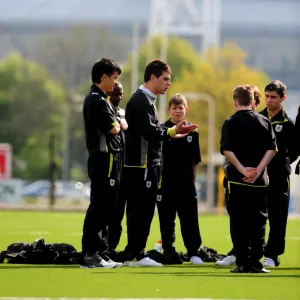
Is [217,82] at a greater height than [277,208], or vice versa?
[217,82]

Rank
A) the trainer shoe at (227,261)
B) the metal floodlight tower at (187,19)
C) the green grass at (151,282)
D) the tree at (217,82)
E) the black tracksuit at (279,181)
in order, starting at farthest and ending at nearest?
1. the metal floodlight tower at (187,19)
2. the tree at (217,82)
3. the black tracksuit at (279,181)
4. the trainer shoe at (227,261)
5. the green grass at (151,282)

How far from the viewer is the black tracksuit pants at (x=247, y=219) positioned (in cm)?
1389

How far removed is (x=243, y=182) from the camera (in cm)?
1389

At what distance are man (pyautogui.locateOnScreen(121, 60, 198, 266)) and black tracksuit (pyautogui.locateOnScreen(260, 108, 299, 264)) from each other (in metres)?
1.12

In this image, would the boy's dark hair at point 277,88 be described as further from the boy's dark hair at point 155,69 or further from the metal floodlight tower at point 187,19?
the metal floodlight tower at point 187,19

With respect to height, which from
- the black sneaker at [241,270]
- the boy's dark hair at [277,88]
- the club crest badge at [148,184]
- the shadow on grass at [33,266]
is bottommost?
the shadow on grass at [33,266]

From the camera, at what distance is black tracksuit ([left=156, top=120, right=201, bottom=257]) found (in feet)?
51.9

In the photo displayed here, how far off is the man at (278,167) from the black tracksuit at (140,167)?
1.31m

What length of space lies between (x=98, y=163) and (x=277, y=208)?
227 cm

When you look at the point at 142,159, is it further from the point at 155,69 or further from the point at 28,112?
the point at 28,112

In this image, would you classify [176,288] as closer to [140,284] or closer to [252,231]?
[140,284]

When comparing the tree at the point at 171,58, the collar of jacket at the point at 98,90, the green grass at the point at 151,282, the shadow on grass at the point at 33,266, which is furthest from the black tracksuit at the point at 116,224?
the tree at the point at 171,58

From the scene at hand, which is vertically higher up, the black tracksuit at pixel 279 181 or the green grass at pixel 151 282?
the black tracksuit at pixel 279 181

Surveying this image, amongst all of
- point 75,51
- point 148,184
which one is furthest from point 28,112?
point 148,184
